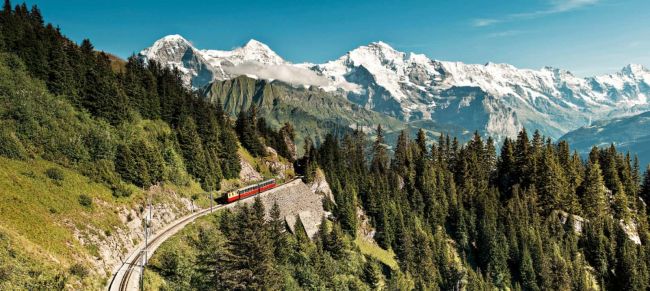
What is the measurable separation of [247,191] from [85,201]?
36223 mm

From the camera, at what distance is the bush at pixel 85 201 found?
4916 centimetres

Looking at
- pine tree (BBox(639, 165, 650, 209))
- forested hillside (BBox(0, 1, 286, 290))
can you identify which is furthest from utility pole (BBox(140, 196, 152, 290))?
pine tree (BBox(639, 165, 650, 209))

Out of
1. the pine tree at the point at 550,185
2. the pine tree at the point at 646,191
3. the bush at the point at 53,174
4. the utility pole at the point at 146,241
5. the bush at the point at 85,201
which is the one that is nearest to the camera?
the utility pole at the point at 146,241

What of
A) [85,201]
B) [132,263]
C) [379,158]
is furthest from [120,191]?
[379,158]

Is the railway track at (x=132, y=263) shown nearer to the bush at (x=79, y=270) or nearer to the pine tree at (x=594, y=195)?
the bush at (x=79, y=270)

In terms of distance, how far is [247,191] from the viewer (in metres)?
83.1

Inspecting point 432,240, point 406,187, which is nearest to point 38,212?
point 432,240

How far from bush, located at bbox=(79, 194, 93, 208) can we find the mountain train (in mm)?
30972

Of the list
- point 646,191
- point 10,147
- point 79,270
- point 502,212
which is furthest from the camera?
point 646,191

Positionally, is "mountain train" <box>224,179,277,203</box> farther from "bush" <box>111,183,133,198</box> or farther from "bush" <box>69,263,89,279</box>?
"bush" <box>69,263,89,279</box>

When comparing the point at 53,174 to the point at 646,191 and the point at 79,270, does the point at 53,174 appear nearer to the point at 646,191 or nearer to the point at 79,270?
the point at 79,270

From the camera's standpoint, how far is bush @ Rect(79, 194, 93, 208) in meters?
49.2

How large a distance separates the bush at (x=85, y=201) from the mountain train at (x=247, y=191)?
1219 inches

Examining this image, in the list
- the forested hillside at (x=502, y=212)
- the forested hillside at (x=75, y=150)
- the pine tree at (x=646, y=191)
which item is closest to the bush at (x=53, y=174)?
the forested hillside at (x=75, y=150)
